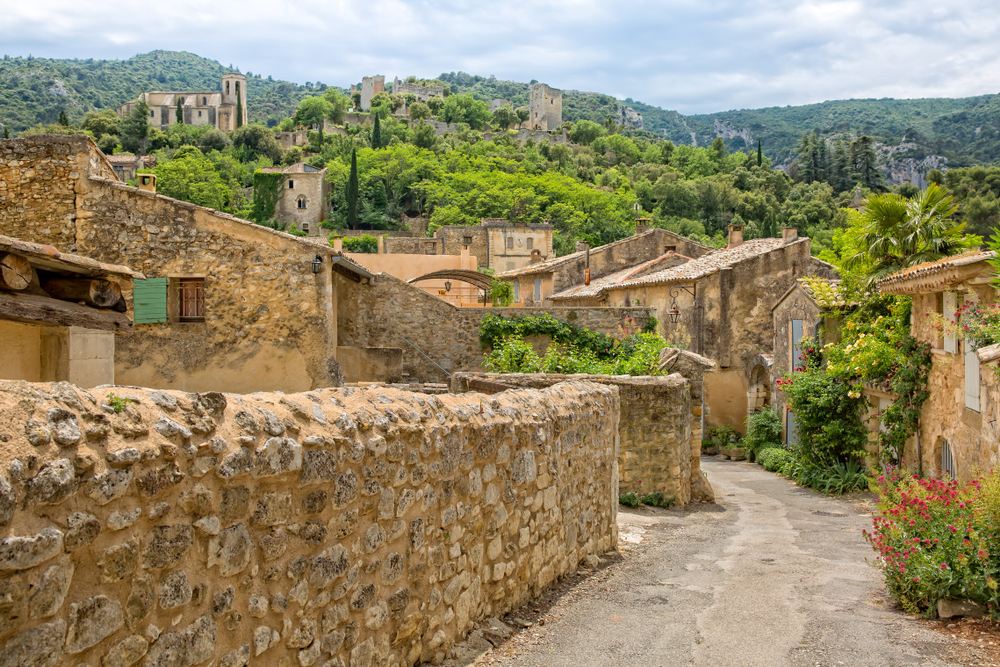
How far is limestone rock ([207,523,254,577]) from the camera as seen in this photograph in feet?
10.7

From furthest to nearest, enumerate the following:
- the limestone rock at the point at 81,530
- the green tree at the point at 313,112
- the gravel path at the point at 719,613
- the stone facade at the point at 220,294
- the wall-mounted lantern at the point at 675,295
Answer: the green tree at the point at 313,112, the wall-mounted lantern at the point at 675,295, the stone facade at the point at 220,294, the gravel path at the point at 719,613, the limestone rock at the point at 81,530

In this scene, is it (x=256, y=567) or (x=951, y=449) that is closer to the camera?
(x=256, y=567)

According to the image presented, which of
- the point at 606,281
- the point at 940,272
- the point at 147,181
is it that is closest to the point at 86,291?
the point at 147,181

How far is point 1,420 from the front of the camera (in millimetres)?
2475

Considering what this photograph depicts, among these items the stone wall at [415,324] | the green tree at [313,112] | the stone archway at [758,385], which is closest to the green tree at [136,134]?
the green tree at [313,112]

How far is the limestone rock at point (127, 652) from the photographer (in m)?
2.80

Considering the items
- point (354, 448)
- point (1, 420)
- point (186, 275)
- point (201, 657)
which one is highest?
point (186, 275)

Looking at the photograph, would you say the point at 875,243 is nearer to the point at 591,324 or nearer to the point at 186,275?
the point at 591,324

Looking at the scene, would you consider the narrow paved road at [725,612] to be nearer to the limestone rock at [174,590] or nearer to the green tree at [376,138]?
the limestone rock at [174,590]

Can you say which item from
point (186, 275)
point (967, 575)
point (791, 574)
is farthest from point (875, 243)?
point (186, 275)

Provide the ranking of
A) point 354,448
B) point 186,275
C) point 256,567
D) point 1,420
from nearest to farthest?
1. point 1,420
2. point 256,567
3. point 354,448
4. point 186,275

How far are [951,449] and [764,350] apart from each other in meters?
17.6

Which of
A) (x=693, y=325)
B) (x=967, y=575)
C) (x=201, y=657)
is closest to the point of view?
(x=201, y=657)

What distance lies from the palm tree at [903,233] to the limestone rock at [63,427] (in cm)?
1926
